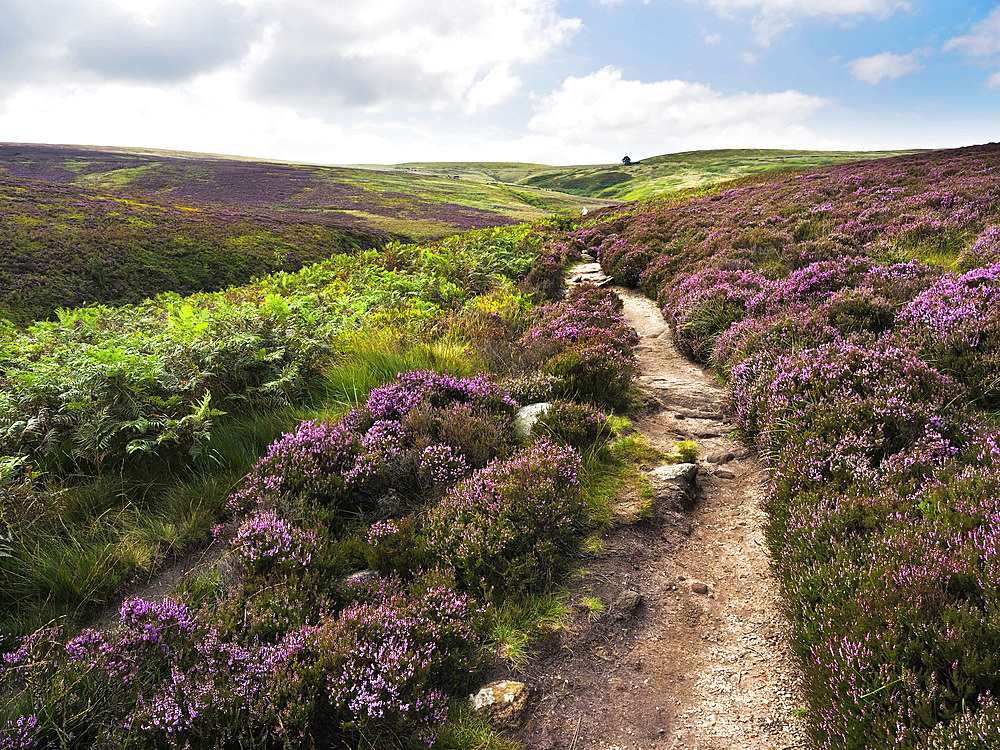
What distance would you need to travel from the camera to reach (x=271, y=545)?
4016mm

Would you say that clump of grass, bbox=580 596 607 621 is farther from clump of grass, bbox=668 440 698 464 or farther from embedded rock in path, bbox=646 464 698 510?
clump of grass, bbox=668 440 698 464

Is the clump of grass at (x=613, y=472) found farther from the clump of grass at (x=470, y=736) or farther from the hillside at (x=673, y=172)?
the hillside at (x=673, y=172)

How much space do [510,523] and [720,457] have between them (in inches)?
125

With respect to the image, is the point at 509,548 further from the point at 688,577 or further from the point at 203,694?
the point at 203,694

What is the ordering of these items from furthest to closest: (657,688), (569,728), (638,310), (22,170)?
1. (22,170)
2. (638,310)
3. (657,688)
4. (569,728)

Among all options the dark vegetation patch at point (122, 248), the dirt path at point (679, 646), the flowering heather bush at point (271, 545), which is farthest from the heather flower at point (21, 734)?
the dark vegetation patch at point (122, 248)

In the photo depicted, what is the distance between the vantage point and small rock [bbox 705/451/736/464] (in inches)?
237

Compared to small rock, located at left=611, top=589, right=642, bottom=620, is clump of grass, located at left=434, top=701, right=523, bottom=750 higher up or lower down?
lower down

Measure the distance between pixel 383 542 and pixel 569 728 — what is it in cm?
199

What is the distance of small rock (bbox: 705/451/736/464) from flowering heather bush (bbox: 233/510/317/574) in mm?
4597

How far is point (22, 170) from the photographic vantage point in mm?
86375

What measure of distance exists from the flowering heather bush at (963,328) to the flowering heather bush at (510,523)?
453 centimetres

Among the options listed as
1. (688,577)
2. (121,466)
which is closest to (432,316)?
(121,466)

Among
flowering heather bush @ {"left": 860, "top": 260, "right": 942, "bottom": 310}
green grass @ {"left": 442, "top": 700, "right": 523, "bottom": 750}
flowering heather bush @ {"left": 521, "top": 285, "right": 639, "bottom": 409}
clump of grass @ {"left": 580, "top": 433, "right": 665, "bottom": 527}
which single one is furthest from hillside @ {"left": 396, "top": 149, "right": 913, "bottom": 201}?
green grass @ {"left": 442, "top": 700, "right": 523, "bottom": 750}
